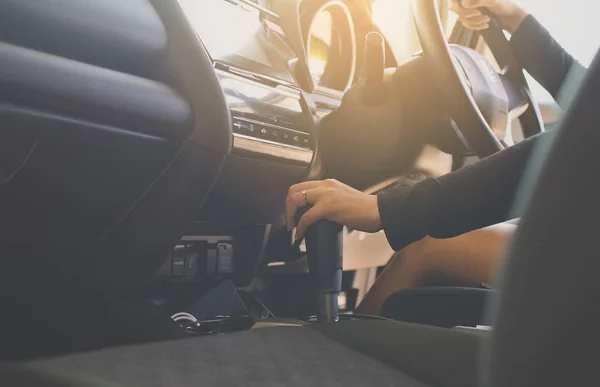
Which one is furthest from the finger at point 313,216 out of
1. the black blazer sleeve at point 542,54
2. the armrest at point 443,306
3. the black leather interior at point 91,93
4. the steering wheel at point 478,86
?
the black blazer sleeve at point 542,54

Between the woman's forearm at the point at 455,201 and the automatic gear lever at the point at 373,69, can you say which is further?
the automatic gear lever at the point at 373,69

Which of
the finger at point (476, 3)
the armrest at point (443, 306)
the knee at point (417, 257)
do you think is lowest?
the armrest at point (443, 306)

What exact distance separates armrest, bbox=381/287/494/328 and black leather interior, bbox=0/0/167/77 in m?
0.47

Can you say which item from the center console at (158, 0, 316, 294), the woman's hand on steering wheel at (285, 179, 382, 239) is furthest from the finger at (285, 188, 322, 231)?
the center console at (158, 0, 316, 294)

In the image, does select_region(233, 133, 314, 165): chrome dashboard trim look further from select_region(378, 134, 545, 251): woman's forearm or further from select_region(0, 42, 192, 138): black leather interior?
select_region(378, 134, 545, 251): woman's forearm

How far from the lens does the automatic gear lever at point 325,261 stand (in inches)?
25.4

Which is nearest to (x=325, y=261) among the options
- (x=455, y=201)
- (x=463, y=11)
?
(x=455, y=201)

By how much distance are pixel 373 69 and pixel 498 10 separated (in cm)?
27

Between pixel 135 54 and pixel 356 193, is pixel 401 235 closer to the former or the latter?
pixel 356 193

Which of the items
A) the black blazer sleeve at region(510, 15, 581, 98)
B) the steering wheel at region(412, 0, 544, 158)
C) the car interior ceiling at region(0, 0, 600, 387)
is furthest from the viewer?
the black blazer sleeve at region(510, 15, 581, 98)

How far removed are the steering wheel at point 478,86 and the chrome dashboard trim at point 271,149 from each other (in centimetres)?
29

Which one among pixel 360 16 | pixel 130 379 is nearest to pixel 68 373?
pixel 130 379

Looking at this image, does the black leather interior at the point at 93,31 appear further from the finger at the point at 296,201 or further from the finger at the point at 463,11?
the finger at the point at 463,11

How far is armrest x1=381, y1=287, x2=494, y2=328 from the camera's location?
25.7 inches
